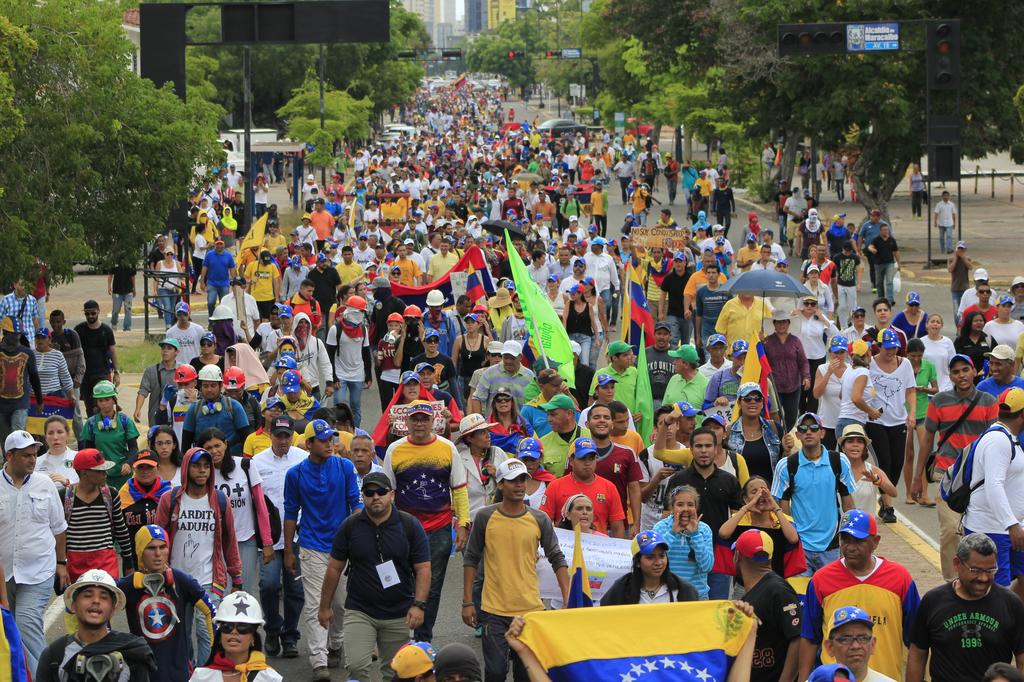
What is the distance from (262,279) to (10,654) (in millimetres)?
14014

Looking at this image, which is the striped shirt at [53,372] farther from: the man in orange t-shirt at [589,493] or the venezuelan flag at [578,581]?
the venezuelan flag at [578,581]

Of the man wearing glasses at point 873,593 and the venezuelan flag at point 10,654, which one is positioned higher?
the man wearing glasses at point 873,593

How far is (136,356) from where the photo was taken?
2469cm

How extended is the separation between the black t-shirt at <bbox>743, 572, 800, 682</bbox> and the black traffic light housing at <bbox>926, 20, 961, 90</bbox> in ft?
81.4

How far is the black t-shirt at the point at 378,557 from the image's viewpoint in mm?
9336

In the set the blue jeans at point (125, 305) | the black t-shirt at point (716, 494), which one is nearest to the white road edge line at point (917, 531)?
the black t-shirt at point (716, 494)

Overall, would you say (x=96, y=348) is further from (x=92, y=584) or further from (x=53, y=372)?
(x=92, y=584)

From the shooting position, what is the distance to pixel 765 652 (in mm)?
8258

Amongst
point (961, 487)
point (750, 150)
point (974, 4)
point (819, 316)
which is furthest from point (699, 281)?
point (750, 150)

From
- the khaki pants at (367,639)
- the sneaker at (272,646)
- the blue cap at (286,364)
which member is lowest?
the sneaker at (272,646)

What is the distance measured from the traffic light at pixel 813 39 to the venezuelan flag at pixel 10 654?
994 inches

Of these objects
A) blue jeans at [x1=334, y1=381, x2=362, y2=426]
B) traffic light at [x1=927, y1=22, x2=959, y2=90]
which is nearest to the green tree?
blue jeans at [x1=334, y1=381, x2=362, y2=426]

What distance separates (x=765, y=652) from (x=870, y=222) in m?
20.9

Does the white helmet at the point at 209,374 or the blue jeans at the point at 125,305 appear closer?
the white helmet at the point at 209,374
